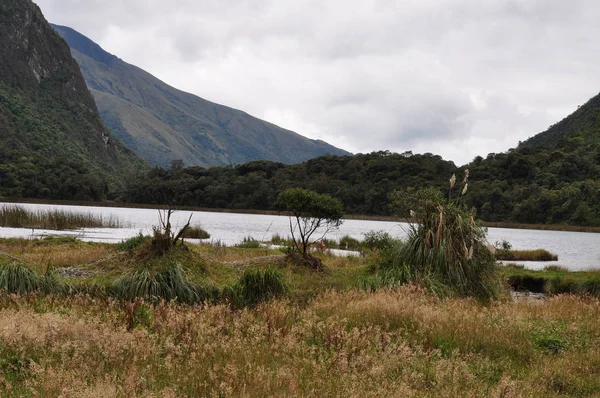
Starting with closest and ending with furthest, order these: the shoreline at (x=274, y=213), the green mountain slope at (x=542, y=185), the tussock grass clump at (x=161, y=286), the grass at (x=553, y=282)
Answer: the tussock grass clump at (x=161, y=286)
the grass at (x=553, y=282)
the shoreline at (x=274, y=213)
the green mountain slope at (x=542, y=185)

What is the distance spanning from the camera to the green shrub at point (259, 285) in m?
14.1

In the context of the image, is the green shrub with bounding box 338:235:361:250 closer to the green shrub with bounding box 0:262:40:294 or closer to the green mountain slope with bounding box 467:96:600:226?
the green shrub with bounding box 0:262:40:294

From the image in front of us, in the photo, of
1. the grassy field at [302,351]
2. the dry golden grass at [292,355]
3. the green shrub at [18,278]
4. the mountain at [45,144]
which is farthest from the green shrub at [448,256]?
the mountain at [45,144]

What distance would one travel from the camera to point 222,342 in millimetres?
6828

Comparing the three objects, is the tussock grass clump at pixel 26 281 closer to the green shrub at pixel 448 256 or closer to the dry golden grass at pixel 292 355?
the dry golden grass at pixel 292 355

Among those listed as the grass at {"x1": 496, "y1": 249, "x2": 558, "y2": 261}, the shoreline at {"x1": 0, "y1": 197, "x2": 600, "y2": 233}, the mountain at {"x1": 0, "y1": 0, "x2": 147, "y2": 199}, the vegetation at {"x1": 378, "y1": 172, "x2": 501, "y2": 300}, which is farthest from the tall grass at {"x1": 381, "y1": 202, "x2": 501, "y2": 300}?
the mountain at {"x1": 0, "y1": 0, "x2": 147, "y2": 199}

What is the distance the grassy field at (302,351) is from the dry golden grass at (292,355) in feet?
0.07

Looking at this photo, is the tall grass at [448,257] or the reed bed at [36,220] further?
the reed bed at [36,220]

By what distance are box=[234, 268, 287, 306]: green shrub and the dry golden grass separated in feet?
11.2

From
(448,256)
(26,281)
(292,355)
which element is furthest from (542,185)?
(292,355)

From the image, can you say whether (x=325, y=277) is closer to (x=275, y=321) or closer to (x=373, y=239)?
(x=275, y=321)

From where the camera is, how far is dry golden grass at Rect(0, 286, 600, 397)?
5598 mm

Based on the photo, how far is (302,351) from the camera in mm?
7133

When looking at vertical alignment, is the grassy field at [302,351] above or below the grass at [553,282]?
above
